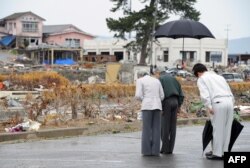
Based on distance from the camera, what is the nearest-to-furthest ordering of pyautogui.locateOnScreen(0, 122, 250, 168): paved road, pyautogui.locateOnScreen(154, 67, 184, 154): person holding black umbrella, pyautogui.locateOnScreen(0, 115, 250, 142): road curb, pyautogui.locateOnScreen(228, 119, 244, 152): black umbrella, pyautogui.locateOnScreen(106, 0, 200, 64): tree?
pyautogui.locateOnScreen(0, 122, 250, 168): paved road, pyautogui.locateOnScreen(228, 119, 244, 152): black umbrella, pyautogui.locateOnScreen(154, 67, 184, 154): person holding black umbrella, pyautogui.locateOnScreen(0, 115, 250, 142): road curb, pyautogui.locateOnScreen(106, 0, 200, 64): tree

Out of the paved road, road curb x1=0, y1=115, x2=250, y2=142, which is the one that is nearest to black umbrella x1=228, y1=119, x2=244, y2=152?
the paved road

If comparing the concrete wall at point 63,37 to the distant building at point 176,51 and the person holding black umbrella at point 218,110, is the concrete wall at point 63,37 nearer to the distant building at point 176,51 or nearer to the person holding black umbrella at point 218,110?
the distant building at point 176,51

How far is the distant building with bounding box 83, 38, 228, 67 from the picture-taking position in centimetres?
8400

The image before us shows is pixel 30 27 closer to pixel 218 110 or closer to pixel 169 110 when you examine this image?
pixel 169 110

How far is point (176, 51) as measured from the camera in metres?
84.6

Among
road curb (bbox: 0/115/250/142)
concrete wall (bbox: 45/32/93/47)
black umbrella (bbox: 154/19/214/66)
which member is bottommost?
road curb (bbox: 0/115/250/142)

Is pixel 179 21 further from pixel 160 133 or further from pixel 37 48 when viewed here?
pixel 37 48

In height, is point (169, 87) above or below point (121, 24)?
below

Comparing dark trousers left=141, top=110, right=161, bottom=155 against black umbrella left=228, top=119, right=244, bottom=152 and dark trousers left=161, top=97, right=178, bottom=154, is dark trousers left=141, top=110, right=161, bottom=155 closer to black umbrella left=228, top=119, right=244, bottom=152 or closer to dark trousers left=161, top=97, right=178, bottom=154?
dark trousers left=161, top=97, right=178, bottom=154

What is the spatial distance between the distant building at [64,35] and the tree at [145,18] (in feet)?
118

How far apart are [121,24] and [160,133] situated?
54708 mm

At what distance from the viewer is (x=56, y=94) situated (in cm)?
1593

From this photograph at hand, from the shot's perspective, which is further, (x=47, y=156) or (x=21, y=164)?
(x=47, y=156)

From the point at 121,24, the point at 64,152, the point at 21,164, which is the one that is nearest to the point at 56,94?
the point at 64,152
